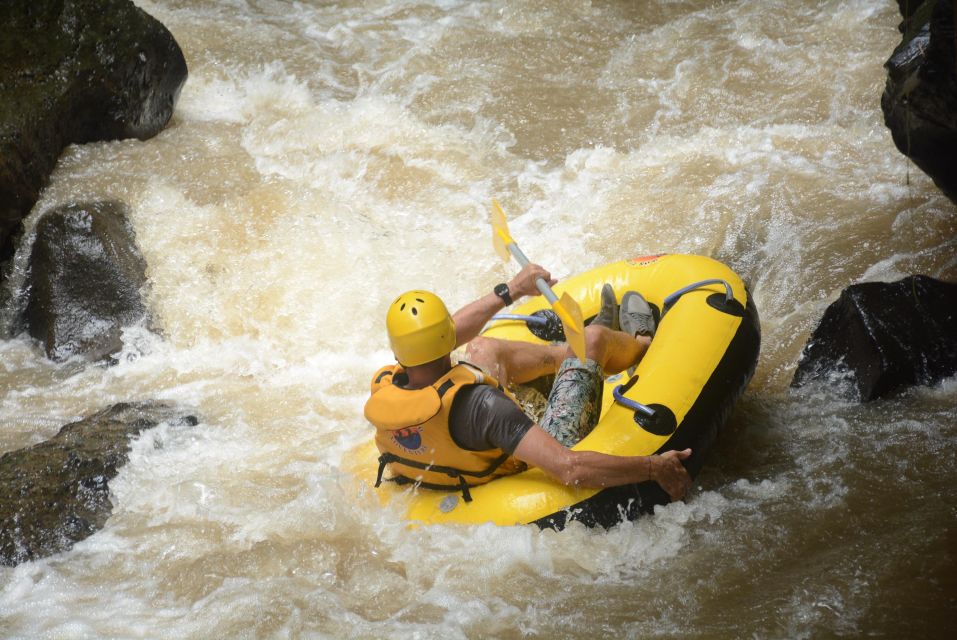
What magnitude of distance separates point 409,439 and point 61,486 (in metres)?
1.54

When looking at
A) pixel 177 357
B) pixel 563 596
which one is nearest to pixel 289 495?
pixel 563 596

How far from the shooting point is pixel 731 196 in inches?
222

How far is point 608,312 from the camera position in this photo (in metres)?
4.15

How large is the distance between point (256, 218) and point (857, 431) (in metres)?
3.90

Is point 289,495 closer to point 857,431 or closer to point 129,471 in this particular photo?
point 129,471

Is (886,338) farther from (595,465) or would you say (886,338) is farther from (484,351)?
(484,351)

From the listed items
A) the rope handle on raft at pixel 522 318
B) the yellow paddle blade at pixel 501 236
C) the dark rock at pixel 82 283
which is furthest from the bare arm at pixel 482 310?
the dark rock at pixel 82 283

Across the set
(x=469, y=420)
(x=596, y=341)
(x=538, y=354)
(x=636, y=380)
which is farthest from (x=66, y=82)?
(x=636, y=380)

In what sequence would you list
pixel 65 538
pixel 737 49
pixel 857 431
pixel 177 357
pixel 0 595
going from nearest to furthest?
pixel 0 595 < pixel 65 538 < pixel 857 431 < pixel 177 357 < pixel 737 49

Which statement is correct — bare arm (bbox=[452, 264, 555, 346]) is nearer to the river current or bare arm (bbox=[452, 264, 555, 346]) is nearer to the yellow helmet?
the yellow helmet

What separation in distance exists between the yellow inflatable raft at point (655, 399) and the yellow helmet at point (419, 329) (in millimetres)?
570

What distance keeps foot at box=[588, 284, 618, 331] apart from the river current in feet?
2.39

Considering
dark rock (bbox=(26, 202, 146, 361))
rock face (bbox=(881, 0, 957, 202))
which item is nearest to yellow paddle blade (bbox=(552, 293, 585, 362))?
rock face (bbox=(881, 0, 957, 202))

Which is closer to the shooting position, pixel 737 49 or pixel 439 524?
pixel 439 524
